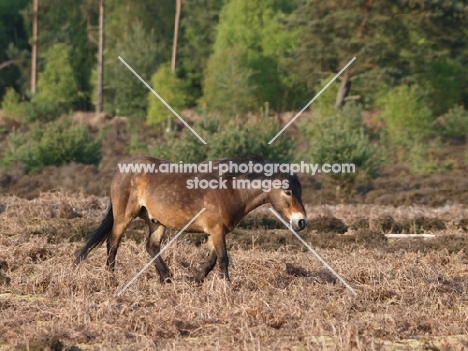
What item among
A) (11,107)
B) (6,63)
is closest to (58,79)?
(11,107)

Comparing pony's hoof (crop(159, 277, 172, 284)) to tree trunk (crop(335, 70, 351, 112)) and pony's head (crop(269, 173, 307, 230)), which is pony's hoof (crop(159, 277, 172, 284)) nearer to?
pony's head (crop(269, 173, 307, 230))

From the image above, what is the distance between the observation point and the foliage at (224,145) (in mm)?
34438

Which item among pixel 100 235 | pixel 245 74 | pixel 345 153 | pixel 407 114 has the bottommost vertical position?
pixel 407 114

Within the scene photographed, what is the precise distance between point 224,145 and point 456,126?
88.9 feet

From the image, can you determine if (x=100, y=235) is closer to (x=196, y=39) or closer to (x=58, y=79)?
(x=58, y=79)

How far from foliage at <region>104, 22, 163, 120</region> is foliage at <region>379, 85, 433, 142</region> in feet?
60.0

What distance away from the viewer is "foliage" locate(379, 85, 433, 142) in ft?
178

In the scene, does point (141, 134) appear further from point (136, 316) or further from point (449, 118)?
point (136, 316)

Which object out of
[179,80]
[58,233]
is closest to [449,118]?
[179,80]

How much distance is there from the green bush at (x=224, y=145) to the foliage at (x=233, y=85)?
23637 mm

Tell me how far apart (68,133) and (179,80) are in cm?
2651

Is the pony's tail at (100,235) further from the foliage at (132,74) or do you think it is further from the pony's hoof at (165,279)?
the foliage at (132,74)

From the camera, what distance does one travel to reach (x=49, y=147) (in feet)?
131

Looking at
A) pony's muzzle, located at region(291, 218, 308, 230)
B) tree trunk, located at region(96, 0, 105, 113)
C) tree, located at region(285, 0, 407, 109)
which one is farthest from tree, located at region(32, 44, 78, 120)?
pony's muzzle, located at region(291, 218, 308, 230)
